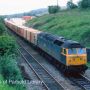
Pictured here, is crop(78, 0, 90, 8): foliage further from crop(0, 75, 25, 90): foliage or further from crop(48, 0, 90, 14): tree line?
crop(0, 75, 25, 90): foliage

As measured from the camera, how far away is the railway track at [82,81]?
2501 centimetres

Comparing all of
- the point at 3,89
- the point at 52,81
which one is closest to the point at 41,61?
the point at 52,81

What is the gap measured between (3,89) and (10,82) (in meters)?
3.78

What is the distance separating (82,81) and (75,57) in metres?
2.24

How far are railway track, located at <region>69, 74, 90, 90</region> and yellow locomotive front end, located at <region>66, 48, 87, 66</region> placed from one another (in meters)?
1.08

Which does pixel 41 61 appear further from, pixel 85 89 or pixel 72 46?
pixel 85 89

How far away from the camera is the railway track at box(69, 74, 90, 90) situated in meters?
25.0

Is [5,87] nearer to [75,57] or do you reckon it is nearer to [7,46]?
[7,46]

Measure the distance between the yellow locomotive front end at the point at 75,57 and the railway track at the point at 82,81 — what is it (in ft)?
3.53

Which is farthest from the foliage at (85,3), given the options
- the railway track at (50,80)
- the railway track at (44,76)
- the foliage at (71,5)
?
the railway track at (50,80)

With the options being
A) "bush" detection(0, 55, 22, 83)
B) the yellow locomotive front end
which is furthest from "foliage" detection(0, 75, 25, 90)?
the yellow locomotive front end

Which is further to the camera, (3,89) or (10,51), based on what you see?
(10,51)

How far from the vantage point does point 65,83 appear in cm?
2628

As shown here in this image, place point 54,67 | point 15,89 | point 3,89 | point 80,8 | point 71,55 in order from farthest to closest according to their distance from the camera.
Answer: point 80,8 < point 54,67 < point 71,55 < point 15,89 < point 3,89
